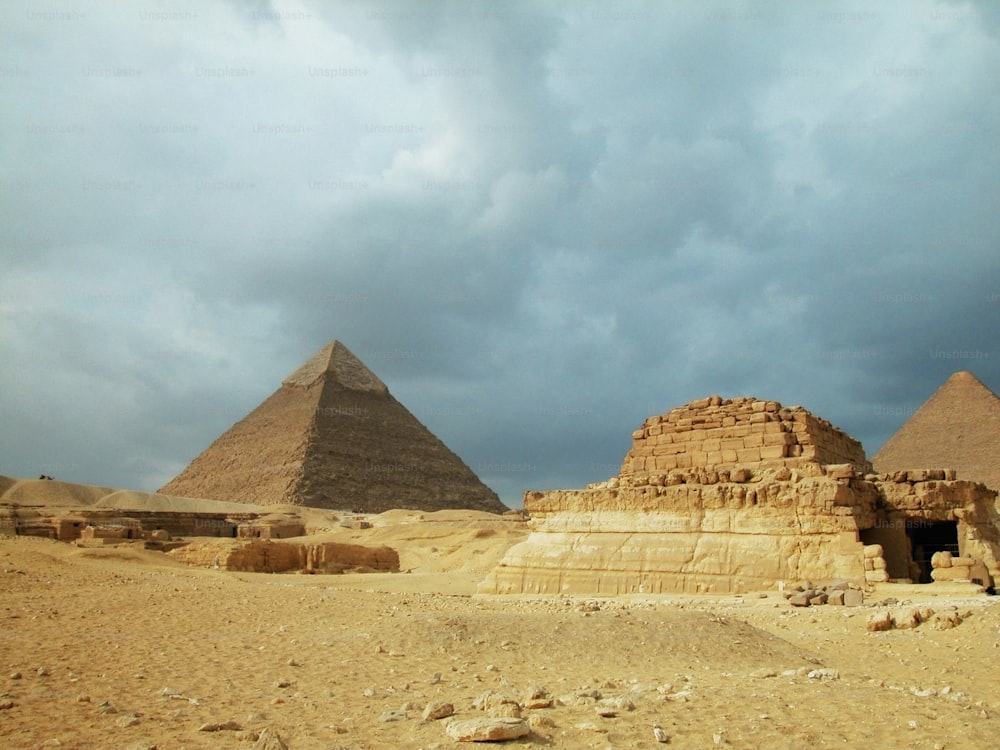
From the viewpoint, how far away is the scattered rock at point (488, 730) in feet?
11.6

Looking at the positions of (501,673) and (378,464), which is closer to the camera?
(501,673)

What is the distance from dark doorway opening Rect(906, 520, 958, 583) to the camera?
957 centimetres

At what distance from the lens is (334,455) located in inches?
3194

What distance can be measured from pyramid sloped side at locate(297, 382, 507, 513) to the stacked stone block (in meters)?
63.3

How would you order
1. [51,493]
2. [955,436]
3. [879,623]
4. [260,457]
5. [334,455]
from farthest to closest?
[260,457], [334,455], [51,493], [955,436], [879,623]

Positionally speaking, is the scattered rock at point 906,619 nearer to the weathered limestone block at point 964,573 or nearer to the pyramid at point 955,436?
the weathered limestone block at point 964,573

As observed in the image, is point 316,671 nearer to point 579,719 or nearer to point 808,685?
point 579,719

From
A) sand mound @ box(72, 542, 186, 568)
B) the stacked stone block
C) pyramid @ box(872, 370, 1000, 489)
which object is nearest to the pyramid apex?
pyramid @ box(872, 370, 1000, 489)

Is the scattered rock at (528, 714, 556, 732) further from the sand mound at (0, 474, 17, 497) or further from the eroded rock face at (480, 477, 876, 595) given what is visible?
the sand mound at (0, 474, 17, 497)

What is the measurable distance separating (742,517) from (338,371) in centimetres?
8814

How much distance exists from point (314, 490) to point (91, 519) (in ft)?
131

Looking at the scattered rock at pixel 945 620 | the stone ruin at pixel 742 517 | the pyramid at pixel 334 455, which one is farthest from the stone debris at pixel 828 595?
the pyramid at pixel 334 455

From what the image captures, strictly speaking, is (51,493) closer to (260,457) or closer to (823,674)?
(260,457)

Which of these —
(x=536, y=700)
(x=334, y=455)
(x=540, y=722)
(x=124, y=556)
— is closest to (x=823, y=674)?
(x=536, y=700)
